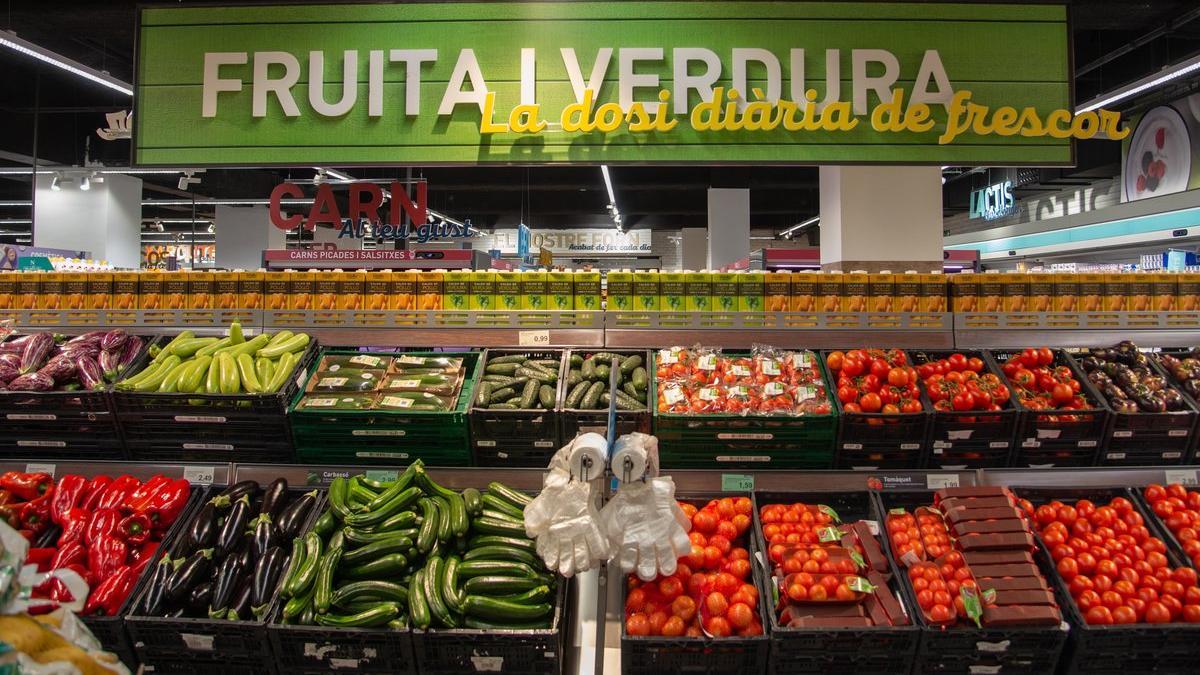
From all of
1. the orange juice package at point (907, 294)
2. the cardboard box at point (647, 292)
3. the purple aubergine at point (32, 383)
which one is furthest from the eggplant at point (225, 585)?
the orange juice package at point (907, 294)

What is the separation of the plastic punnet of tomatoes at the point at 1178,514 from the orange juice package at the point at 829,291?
1.69m

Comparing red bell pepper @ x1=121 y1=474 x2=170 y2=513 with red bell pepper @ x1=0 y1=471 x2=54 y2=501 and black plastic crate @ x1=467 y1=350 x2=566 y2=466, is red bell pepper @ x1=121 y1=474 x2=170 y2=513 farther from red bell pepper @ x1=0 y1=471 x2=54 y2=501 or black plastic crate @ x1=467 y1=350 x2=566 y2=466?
black plastic crate @ x1=467 y1=350 x2=566 y2=466

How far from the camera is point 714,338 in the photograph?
148 inches

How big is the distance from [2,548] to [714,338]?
3.04 meters

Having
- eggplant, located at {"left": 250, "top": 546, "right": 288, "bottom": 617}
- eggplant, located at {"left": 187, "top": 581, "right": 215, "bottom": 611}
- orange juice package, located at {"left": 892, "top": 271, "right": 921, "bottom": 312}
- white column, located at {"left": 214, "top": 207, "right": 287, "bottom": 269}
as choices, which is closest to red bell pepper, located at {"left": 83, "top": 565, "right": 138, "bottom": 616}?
eggplant, located at {"left": 187, "top": 581, "right": 215, "bottom": 611}

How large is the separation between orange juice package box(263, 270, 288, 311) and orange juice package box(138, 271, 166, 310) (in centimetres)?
64

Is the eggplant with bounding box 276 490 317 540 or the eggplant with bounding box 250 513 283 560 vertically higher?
the eggplant with bounding box 276 490 317 540

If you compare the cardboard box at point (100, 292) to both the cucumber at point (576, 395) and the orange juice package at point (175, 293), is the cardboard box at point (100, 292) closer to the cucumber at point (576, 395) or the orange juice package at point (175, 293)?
the orange juice package at point (175, 293)

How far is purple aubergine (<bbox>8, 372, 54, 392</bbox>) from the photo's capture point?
3438 millimetres

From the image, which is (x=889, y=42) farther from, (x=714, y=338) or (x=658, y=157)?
(x=714, y=338)

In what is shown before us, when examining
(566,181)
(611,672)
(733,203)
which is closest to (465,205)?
(566,181)

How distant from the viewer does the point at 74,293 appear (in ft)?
13.3

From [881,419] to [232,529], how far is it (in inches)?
119

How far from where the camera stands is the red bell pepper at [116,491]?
3.20m
